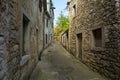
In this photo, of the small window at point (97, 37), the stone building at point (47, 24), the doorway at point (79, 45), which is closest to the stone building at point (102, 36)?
the small window at point (97, 37)

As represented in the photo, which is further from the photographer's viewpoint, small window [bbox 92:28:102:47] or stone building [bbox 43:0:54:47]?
stone building [bbox 43:0:54:47]

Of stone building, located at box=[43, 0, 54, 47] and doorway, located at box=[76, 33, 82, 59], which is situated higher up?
stone building, located at box=[43, 0, 54, 47]

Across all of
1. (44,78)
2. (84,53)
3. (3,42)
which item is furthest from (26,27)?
(84,53)

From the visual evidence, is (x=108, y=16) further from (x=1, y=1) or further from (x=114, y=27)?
(x=1, y=1)

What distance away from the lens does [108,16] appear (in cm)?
649

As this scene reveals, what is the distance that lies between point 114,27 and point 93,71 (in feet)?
9.31

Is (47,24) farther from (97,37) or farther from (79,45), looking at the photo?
(97,37)

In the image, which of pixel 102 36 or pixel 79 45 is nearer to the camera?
pixel 102 36

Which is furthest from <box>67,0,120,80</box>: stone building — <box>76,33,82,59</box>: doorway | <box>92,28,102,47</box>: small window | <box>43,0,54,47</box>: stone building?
<box>43,0,54,47</box>: stone building

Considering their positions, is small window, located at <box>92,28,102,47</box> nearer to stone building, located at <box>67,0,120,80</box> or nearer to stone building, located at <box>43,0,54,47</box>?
stone building, located at <box>67,0,120,80</box>

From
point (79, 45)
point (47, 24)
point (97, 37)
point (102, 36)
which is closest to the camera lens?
point (102, 36)

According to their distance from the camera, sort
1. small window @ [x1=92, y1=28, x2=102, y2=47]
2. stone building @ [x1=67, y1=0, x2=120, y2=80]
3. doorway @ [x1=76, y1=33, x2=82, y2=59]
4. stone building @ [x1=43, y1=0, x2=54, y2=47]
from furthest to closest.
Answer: stone building @ [x1=43, y1=0, x2=54, y2=47]
doorway @ [x1=76, y1=33, x2=82, y2=59]
small window @ [x1=92, y1=28, x2=102, y2=47]
stone building @ [x1=67, y1=0, x2=120, y2=80]

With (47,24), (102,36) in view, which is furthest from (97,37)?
(47,24)

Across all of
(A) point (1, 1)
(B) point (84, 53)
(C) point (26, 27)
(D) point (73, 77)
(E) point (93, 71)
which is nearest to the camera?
(A) point (1, 1)
